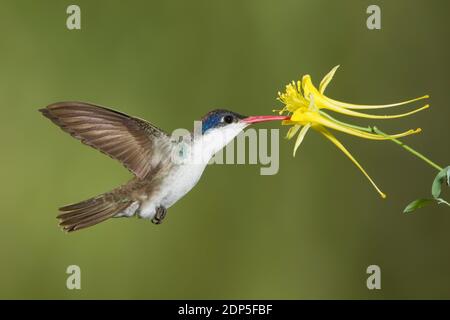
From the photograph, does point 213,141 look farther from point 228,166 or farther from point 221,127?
point 228,166

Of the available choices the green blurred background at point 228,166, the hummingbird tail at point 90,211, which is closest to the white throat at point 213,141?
the hummingbird tail at point 90,211

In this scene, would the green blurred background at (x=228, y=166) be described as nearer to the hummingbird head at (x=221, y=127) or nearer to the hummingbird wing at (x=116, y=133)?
the hummingbird wing at (x=116, y=133)

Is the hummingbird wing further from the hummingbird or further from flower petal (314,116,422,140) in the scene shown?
flower petal (314,116,422,140)

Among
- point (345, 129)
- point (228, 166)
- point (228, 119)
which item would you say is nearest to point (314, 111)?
point (345, 129)

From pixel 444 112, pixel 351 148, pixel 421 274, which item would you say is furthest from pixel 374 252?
pixel 444 112

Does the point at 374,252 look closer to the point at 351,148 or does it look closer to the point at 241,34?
the point at 351,148

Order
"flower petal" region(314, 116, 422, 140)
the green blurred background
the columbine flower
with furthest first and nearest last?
the green blurred background, the columbine flower, "flower petal" region(314, 116, 422, 140)

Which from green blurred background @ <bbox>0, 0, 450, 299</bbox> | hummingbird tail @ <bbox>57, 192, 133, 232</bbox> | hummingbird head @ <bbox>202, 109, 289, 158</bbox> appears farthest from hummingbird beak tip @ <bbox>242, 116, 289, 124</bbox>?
green blurred background @ <bbox>0, 0, 450, 299</bbox>
